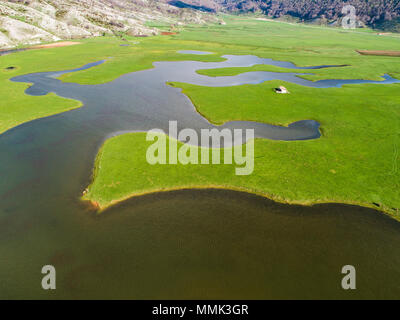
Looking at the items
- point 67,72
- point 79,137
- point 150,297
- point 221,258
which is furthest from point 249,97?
point 67,72

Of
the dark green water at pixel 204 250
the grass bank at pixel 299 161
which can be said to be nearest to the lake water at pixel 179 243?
the dark green water at pixel 204 250

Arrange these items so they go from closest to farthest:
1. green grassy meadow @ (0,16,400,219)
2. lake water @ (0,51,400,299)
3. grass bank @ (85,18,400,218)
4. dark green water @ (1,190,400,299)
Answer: dark green water @ (1,190,400,299)
lake water @ (0,51,400,299)
grass bank @ (85,18,400,218)
green grassy meadow @ (0,16,400,219)

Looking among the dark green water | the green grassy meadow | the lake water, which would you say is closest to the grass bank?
the green grassy meadow

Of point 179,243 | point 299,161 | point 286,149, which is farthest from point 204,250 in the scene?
point 286,149

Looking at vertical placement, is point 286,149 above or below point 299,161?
above

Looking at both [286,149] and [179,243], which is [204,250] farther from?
[286,149]

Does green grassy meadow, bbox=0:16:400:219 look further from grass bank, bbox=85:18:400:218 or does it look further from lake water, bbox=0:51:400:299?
lake water, bbox=0:51:400:299

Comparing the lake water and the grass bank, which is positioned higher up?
the grass bank
